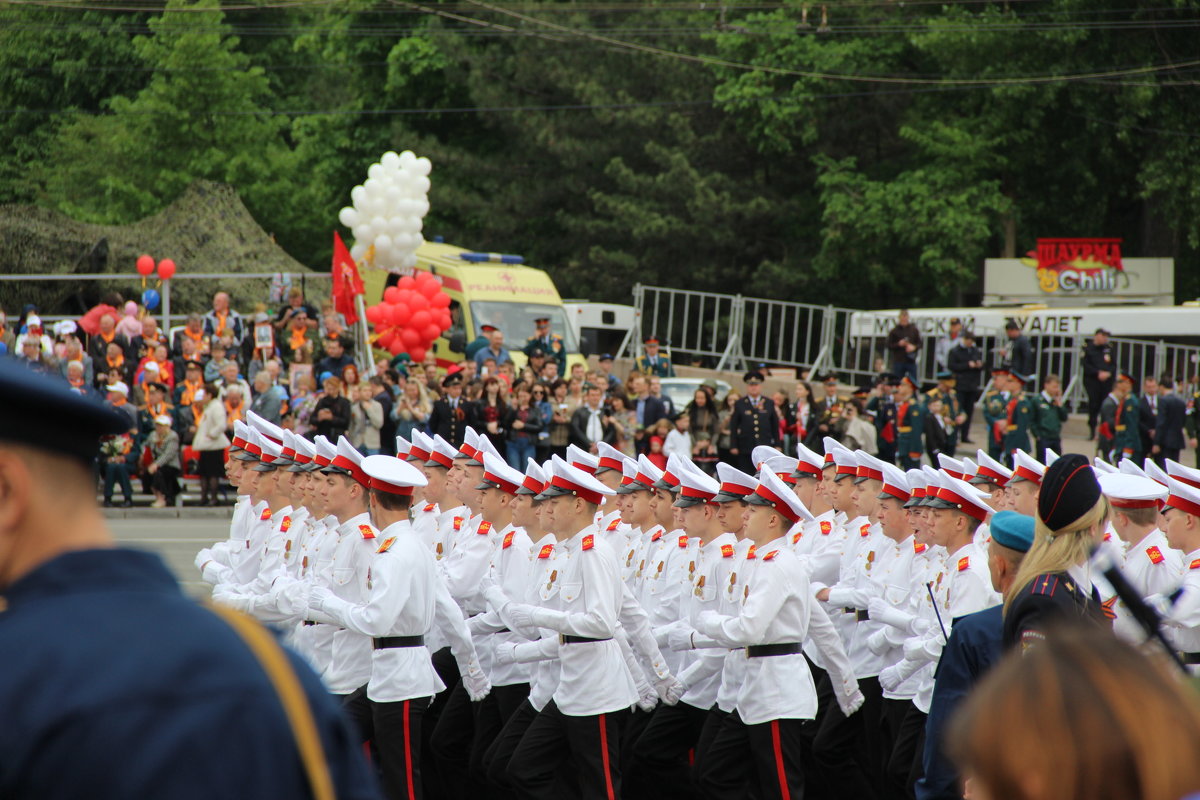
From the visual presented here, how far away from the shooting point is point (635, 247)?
39.5 metres

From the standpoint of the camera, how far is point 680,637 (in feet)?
28.4

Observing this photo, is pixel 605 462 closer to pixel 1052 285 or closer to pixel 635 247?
pixel 1052 285

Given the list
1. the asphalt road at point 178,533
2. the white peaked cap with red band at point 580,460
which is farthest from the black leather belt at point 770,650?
the asphalt road at point 178,533

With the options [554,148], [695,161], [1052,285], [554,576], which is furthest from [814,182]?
[554,576]

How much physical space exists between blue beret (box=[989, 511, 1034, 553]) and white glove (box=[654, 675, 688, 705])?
3.27 meters

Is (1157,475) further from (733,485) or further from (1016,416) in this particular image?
(1016,416)

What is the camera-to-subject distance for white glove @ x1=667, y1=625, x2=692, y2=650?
8594 mm

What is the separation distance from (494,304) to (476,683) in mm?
15952

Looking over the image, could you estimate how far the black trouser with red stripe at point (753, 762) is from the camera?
24.7ft

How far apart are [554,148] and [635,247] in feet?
10.7

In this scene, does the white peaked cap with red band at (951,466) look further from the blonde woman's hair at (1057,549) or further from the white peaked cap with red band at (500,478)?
the blonde woman's hair at (1057,549)

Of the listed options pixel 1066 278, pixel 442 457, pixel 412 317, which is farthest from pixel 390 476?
pixel 1066 278

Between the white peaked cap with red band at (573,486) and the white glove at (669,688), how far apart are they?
1.04m

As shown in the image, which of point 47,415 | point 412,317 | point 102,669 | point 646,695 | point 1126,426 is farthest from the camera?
point 412,317
